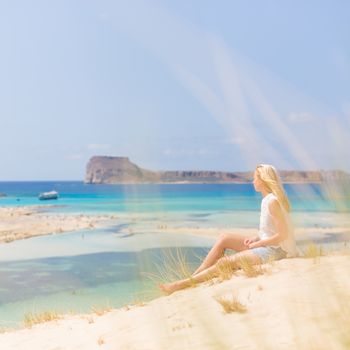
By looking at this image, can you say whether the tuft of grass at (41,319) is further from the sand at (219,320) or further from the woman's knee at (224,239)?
the woman's knee at (224,239)

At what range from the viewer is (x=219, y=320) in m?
3.61

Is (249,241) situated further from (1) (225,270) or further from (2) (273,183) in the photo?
(2) (273,183)

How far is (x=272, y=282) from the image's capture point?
4.62m

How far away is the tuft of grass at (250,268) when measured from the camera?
4973 mm

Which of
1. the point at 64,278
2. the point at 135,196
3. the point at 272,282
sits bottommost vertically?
the point at 64,278

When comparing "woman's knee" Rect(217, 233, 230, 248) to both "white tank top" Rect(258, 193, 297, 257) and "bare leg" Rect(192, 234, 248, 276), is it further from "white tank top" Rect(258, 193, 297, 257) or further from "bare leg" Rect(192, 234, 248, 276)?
"white tank top" Rect(258, 193, 297, 257)

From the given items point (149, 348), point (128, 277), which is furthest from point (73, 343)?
point (128, 277)

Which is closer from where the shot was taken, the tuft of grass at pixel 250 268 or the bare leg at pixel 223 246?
the tuft of grass at pixel 250 268

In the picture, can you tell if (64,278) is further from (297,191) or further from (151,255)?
(297,191)

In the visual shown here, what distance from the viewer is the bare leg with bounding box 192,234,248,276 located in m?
5.17

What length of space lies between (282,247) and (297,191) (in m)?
3.39

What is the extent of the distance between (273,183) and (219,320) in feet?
6.01

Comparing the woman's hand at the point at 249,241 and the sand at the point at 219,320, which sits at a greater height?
the woman's hand at the point at 249,241

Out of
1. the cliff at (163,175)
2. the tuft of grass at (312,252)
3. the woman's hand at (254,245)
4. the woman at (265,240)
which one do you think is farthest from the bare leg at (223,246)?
the cliff at (163,175)
